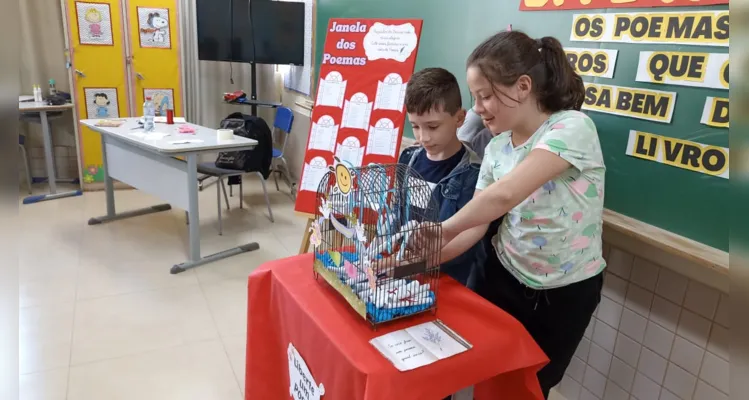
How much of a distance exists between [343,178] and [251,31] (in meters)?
3.99

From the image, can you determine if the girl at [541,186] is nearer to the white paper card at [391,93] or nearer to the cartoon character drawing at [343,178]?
the cartoon character drawing at [343,178]

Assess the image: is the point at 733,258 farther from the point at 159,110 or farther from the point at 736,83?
the point at 159,110

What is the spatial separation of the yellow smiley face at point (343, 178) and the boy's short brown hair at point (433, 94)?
476 mm

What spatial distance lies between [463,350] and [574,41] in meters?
1.33

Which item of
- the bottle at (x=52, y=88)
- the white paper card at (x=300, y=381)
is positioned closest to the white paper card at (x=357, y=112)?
the white paper card at (x=300, y=381)

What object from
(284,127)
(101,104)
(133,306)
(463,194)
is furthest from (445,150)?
(101,104)

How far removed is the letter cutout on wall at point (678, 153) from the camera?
4.51 feet

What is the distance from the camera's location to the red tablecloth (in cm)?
98

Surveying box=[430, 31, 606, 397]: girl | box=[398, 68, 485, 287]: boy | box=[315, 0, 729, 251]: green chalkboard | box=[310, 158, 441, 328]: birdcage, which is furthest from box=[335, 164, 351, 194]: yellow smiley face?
box=[315, 0, 729, 251]: green chalkboard

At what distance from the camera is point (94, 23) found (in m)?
4.35

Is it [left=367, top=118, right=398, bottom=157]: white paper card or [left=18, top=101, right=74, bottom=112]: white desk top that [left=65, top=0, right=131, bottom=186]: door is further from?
[left=367, top=118, right=398, bottom=157]: white paper card

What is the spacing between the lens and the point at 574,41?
5.90ft

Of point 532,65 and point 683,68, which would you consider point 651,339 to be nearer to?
point 683,68

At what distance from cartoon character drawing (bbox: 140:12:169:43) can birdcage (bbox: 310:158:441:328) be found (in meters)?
4.13
